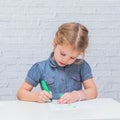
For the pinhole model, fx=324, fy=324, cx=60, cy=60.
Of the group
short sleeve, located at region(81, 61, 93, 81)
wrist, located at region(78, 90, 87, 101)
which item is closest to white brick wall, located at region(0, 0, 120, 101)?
short sleeve, located at region(81, 61, 93, 81)

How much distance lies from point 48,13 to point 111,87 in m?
0.48

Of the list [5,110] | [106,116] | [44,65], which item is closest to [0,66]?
[44,65]

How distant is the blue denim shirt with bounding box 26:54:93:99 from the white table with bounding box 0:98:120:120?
8.7 inches

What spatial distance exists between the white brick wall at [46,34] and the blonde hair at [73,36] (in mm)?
430

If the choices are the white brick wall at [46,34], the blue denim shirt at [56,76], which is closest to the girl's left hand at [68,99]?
the blue denim shirt at [56,76]

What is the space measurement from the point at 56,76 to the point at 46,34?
0.43 metres

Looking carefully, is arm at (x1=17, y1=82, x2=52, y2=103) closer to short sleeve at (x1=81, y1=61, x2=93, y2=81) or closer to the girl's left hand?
the girl's left hand

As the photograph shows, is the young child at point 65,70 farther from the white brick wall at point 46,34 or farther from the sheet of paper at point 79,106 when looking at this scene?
the white brick wall at point 46,34

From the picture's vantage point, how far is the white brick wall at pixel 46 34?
152 centimetres

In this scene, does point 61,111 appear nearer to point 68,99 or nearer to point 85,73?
point 68,99

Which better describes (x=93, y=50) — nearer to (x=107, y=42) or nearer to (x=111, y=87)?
(x=107, y=42)

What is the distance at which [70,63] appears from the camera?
3.69 feet

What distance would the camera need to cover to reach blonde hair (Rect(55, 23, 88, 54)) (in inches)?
42.5

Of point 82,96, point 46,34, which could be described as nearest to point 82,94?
point 82,96
